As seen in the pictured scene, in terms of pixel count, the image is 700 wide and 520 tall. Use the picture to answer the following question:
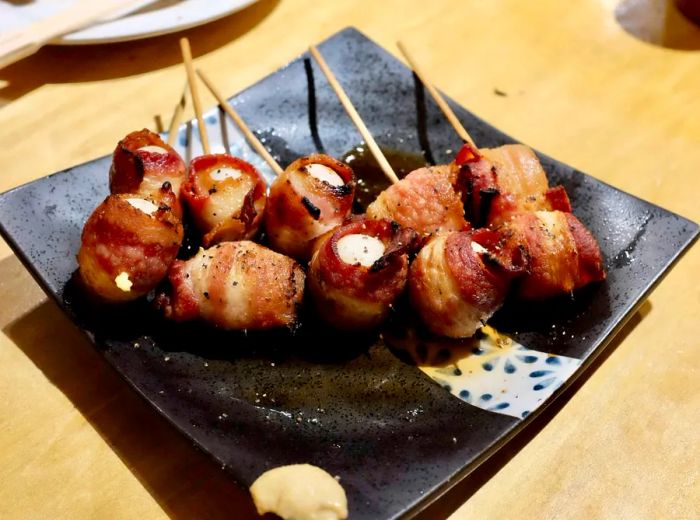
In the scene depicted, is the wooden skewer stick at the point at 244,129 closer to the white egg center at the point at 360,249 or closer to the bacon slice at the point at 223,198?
the bacon slice at the point at 223,198

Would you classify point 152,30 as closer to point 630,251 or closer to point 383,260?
point 383,260

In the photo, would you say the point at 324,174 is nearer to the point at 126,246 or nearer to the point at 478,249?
the point at 478,249

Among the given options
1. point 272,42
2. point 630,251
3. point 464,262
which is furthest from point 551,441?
point 272,42

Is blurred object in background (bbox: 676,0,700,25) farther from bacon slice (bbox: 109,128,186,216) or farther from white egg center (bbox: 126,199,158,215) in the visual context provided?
white egg center (bbox: 126,199,158,215)

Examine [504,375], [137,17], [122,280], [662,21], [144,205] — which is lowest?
[662,21]

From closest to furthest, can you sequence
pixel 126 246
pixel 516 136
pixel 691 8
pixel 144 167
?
pixel 126 246 → pixel 144 167 → pixel 516 136 → pixel 691 8

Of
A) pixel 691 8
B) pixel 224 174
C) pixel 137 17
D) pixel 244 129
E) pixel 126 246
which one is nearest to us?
pixel 126 246

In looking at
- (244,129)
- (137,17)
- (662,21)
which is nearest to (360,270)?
(244,129)
